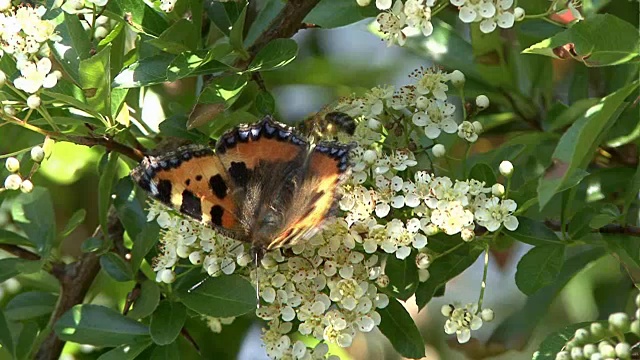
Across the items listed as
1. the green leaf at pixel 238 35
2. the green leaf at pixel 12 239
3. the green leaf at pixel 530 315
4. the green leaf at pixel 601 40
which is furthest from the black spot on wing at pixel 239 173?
the green leaf at pixel 530 315

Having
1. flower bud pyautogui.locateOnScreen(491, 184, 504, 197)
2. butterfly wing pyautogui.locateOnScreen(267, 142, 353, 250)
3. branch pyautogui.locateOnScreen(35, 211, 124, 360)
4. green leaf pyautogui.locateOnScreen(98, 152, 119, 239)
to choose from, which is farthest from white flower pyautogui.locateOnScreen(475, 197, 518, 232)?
branch pyautogui.locateOnScreen(35, 211, 124, 360)

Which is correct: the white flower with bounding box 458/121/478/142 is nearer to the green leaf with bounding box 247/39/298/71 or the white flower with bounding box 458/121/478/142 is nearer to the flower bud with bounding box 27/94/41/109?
the green leaf with bounding box 247/39/298/71

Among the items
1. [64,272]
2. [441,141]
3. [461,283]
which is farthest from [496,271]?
[64,272]

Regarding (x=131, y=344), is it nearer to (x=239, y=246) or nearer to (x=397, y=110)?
(x=239, y=246)

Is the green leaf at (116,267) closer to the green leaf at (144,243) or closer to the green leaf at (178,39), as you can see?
the green leaf at (144,243)

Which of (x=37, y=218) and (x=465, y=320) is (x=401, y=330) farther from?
(x=37, y=218)
